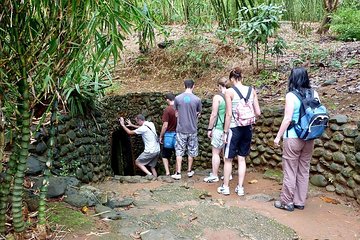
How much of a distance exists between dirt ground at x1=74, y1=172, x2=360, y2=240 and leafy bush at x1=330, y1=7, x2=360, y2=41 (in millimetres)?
6304

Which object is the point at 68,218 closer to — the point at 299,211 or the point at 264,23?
the point at 299,211

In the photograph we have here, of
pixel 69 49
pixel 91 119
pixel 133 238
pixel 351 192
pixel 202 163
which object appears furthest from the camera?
pixel 202 163

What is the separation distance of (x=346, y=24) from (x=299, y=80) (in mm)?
7437

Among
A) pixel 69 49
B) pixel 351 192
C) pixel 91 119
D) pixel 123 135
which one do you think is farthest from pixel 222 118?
pixel 123 135

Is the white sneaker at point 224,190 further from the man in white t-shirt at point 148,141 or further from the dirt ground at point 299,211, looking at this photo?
the man in white t-shirt at point 148,141

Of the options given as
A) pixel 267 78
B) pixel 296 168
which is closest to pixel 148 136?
pixel 267 78

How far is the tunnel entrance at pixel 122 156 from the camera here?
29.3 ft

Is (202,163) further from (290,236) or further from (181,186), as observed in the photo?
(290,236)

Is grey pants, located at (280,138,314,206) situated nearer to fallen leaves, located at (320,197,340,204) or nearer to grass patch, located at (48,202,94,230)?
fallen leaves, located at (320,197,340,204)

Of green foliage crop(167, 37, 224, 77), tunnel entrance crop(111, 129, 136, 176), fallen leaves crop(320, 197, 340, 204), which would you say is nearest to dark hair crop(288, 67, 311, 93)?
fallen leaves crop(320, 197, 340, 204)

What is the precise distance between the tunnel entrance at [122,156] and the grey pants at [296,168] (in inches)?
217

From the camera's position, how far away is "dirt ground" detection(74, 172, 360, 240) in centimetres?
345

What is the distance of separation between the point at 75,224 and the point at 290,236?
6.22 ft

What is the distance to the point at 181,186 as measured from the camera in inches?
194
